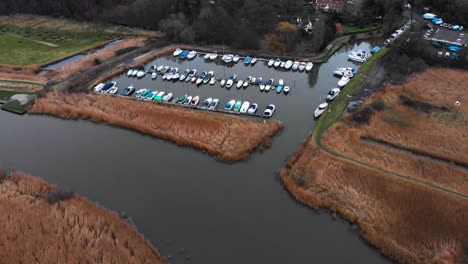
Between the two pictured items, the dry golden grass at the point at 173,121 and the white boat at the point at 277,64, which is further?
the white boat at the point at 277,64

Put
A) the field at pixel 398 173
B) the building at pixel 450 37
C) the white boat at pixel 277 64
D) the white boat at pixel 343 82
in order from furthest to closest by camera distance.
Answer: the building at pixel 450 37
the white boat at pixel 277 64
the white boat at pixel 343 82
the field at pixel 398 173

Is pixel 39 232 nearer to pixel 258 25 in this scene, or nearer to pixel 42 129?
pixel 42 129

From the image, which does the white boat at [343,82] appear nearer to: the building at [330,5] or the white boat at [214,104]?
the white boat at [214,104]

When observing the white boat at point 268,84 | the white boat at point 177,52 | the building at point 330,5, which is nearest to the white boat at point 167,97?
the white boat at point 268,84

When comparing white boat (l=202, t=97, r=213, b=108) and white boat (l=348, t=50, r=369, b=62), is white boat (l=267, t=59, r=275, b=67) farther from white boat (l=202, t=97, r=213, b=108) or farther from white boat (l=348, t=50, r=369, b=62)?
white boat (l=202, t=97, r=213, b=108)

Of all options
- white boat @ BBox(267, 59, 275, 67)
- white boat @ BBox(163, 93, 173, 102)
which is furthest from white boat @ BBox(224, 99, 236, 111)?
white boat @ BBox(267, 59, 275, 67)

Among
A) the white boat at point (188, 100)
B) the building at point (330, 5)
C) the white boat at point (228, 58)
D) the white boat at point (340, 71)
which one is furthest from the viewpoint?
the building at point (330, 5)

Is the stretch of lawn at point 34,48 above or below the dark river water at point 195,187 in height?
above

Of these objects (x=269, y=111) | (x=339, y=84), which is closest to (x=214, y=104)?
(x=269, y=111)
